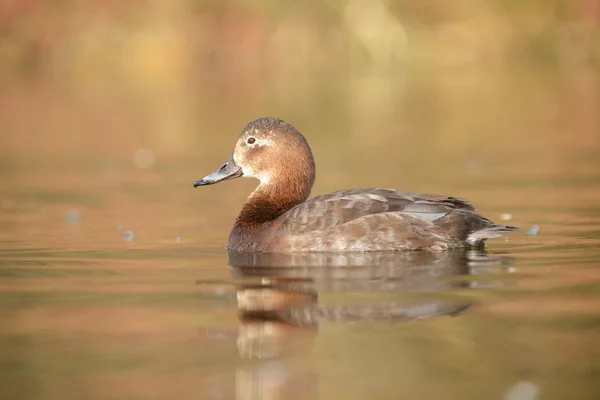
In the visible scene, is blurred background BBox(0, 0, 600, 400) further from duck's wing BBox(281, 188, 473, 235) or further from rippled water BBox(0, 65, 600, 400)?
duck's wing BBox(281, 188, 473, 235)

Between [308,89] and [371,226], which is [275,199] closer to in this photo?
[371,226]

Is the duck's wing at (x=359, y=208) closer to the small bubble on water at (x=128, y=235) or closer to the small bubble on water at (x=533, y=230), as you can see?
the small bubble on water at (x=533, y=230)

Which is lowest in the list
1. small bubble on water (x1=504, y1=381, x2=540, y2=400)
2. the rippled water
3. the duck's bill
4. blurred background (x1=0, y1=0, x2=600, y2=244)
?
small bubble on water (x1=504, y1=381, x2=540, y2=400)

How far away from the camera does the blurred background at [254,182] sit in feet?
18.3

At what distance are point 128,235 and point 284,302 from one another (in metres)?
3.35

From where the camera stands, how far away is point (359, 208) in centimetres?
877

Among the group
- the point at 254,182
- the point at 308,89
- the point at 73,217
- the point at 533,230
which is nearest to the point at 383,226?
the point at 533,230

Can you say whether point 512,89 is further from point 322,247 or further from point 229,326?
point 229,326

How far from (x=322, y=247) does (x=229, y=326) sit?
254cm

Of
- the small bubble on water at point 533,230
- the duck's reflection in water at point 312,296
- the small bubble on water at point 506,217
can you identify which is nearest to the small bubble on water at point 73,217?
the duck's reflection in water at point 312,296

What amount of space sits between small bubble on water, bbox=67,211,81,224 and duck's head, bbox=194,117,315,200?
1660 millimetres

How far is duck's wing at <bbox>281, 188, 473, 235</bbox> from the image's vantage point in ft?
28.8

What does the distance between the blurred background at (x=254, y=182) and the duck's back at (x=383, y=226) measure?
477 millimetres

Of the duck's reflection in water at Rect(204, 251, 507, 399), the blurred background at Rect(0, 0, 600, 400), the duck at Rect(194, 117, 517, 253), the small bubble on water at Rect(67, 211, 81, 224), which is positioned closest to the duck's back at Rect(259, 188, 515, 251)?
the duck at Rect(194, 117, 517, 253)
